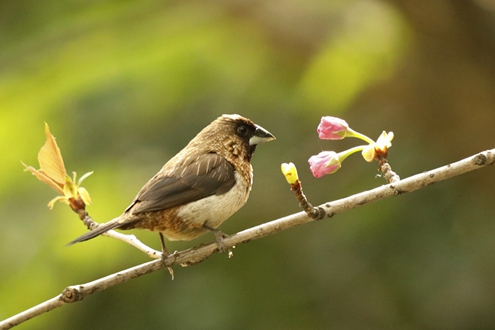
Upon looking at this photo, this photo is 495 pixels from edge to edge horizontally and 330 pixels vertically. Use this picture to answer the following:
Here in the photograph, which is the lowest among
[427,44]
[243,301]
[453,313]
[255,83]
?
[453,313]

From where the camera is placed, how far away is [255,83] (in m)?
6.48

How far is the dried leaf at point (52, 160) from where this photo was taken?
3152 mm

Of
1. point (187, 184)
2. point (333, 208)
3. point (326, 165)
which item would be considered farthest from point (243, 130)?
point (333, 208)

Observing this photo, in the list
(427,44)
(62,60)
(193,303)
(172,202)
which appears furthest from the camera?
(193,303)

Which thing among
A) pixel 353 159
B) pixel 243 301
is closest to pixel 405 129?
pixel 353 159

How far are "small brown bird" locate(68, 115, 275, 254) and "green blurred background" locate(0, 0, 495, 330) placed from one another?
1.38m

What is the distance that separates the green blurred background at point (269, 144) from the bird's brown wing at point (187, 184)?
1.44 m

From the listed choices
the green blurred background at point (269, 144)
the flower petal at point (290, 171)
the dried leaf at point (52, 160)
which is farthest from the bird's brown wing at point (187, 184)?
the green blurred background at point (269, 144)

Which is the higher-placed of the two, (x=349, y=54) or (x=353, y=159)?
(x=349, y=54)

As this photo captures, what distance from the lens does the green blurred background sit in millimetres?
5477

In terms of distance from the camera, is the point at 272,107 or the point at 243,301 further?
the point at 272,107

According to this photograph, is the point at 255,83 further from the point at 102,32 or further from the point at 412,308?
the point at 412,308

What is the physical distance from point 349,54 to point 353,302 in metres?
2.54

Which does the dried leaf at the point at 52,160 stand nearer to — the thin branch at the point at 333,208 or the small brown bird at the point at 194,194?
the small brown bird at the point at 194,194
